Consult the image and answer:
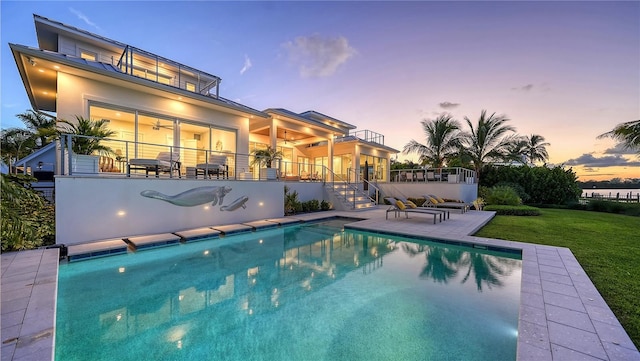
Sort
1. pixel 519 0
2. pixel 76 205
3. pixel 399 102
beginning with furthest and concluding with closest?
pixel 399 102
pixel 519 0
pixel 76 205

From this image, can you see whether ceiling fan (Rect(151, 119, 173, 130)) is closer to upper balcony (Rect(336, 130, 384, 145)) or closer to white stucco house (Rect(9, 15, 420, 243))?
white stucco house (Rect(9, 15, 420, 243))

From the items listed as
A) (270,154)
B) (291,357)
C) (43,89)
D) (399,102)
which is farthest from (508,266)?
(43,89)

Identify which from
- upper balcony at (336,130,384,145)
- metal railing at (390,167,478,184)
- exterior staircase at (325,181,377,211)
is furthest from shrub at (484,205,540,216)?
upper balcony at (336,130,384,145)

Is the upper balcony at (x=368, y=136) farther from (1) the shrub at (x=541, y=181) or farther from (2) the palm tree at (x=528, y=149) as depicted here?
(2) the palm tree at (x=528, y=149)

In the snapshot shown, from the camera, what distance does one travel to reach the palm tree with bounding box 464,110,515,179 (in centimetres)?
1984

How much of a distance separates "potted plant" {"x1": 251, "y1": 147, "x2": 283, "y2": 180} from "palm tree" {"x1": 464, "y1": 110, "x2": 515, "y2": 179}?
54.5 feet

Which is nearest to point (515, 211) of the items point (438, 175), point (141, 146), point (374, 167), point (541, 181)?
point (438, 175)

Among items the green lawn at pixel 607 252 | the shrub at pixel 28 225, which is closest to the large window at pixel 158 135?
the shrub at pixel 28 225

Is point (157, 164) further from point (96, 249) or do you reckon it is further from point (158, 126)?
point (158, 126)

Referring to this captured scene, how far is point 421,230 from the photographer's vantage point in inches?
336

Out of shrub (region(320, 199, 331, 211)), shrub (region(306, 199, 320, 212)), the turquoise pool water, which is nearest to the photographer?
the turquoise pool water

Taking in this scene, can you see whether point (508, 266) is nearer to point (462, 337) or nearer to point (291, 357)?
point (462, 337)

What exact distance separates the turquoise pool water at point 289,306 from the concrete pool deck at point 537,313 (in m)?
0.26

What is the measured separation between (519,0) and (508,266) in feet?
33.2
